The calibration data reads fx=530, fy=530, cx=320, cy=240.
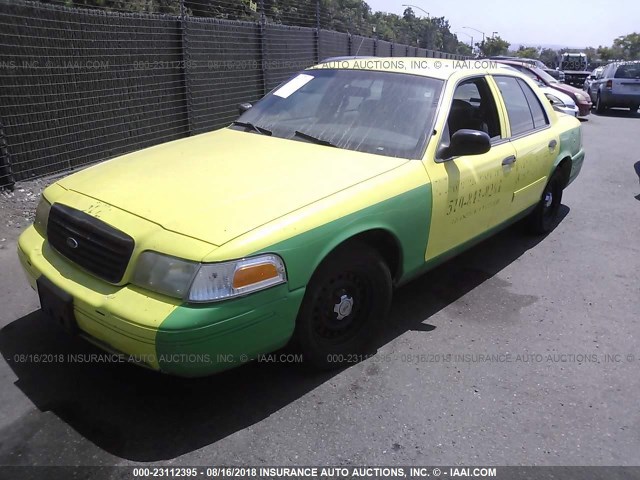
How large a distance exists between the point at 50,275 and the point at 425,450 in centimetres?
205

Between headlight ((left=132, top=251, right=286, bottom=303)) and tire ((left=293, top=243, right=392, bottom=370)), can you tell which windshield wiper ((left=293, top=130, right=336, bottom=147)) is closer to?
tire ((left=293, top=243, right=392, bottom=370))

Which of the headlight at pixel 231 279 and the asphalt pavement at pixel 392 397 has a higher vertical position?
the headlight at pixel 231 279

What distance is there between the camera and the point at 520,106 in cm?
457

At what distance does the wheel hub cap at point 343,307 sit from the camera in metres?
2.94

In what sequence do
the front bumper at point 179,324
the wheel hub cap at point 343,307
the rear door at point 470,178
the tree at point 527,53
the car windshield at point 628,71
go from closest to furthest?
the front bumper at point 179,324
the wheel hub cap at point 343,307
the rear door at point 470,178
the car windshield at point 628,71
the tree at point 527,53

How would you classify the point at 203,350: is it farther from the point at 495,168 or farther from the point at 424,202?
the point at 495,168

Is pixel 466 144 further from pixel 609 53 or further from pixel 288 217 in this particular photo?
pixel 609 53

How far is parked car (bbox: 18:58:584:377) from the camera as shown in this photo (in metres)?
2.35

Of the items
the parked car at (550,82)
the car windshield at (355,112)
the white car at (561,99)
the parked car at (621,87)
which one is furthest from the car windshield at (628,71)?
the car windshield at (355,112)

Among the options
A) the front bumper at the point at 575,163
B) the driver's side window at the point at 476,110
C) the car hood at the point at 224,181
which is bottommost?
the front bumper at the point at 575,163

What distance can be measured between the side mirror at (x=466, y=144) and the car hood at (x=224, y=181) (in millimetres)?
359

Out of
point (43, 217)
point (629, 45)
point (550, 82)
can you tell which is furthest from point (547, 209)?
point (629, 45)

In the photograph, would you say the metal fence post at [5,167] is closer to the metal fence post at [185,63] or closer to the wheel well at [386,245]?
the metal fence post at [185,63]

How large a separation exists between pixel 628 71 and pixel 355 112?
17613 millimetres
